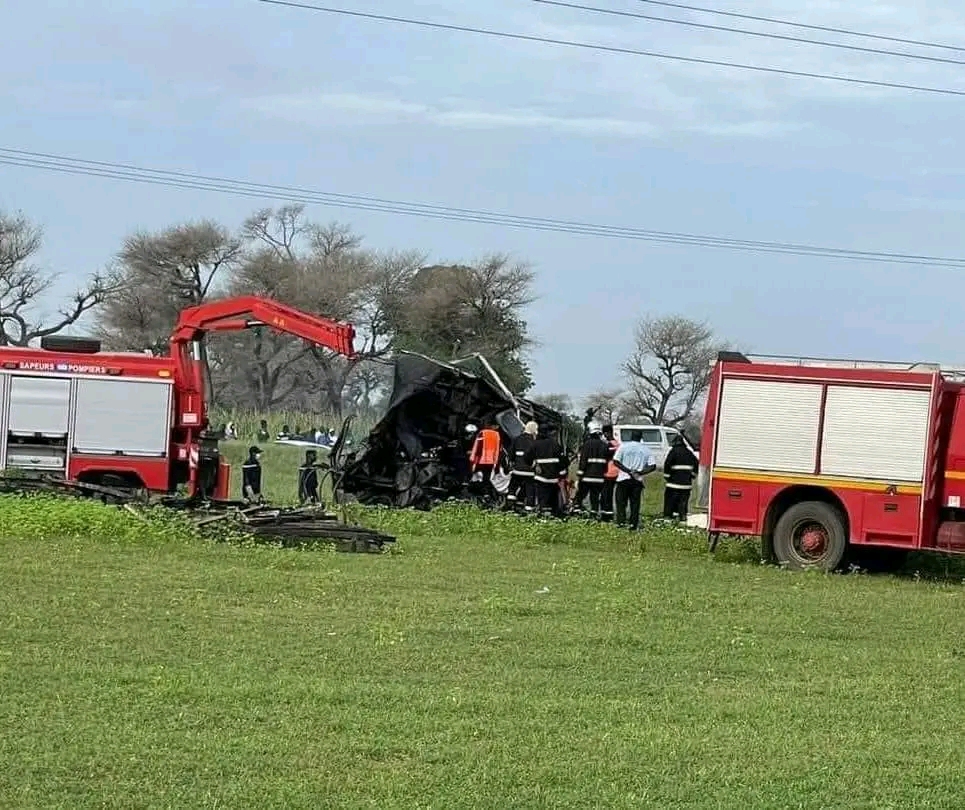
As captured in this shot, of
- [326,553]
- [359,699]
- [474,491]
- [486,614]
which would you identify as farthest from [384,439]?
[359,699]

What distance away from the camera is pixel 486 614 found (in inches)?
508

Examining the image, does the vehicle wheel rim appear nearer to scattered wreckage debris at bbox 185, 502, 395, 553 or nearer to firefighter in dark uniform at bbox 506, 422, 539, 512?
scattered wreckage debris at bbox 185, 502, 395, 553

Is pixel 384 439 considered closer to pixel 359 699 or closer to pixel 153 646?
pixel 153 646

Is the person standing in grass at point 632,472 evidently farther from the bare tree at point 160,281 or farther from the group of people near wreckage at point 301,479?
the bare tree at point 160,281

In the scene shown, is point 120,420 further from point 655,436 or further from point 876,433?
point 655,436

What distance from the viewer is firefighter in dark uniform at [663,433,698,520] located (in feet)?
82.6

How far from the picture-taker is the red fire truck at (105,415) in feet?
79.7

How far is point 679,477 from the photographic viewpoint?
1003 inches

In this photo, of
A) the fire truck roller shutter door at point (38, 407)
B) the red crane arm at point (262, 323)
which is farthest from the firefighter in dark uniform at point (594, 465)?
the fire truck roller shutter door at point (38, 407)

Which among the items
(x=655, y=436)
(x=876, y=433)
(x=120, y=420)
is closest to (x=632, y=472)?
(x=876, y=433)

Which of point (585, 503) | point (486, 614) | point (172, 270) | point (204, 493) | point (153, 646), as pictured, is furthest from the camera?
point (172, 270)

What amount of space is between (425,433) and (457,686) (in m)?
17.8

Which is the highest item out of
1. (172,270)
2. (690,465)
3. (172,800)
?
(172,270)

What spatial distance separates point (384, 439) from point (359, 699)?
59.5 feet
